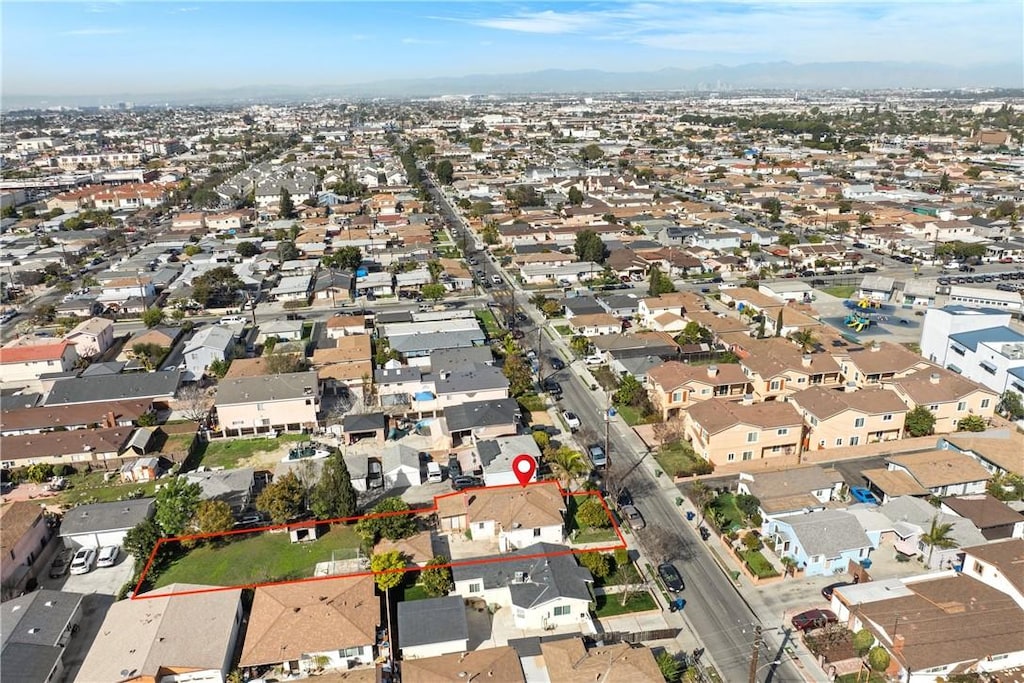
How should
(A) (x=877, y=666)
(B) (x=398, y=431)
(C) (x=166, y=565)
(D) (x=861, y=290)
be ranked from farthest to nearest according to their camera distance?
(D) (x=861, y=290) < (B) (x=398, y=431) < (C) (x=166, y=565) < (A) (x=877, y=666)

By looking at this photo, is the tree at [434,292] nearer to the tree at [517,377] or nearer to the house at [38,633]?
the tree at [517,377]

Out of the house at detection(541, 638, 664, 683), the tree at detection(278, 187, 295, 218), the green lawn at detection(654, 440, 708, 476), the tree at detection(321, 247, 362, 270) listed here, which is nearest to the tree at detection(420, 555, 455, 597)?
the house at detection(541, 638, 664, 683)

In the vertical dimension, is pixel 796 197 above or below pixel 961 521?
above

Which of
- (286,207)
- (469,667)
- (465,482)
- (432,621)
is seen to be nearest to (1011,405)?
(465,482)

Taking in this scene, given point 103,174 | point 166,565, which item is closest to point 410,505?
point 166,565

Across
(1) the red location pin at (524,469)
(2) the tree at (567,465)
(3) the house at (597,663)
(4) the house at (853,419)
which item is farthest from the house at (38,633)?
(4) the house at (853,419)

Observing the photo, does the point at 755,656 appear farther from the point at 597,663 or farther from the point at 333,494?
the point at 333,494

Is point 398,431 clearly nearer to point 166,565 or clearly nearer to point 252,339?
point 166,565
